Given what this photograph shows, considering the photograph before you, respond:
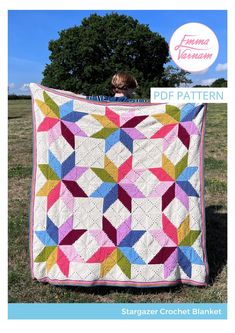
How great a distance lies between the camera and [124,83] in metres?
2.95

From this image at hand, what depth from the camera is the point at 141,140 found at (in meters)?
2.85

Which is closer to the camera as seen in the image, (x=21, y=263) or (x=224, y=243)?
(x=21, y=263)

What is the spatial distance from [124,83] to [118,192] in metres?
0.72

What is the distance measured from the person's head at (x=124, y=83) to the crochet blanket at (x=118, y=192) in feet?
0.52

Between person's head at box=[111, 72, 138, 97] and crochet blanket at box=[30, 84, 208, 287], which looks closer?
crochet blanket at box=[30, 84, 208, 287]

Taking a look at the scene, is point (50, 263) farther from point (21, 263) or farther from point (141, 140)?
point (141, 140)

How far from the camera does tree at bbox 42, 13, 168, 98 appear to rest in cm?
841

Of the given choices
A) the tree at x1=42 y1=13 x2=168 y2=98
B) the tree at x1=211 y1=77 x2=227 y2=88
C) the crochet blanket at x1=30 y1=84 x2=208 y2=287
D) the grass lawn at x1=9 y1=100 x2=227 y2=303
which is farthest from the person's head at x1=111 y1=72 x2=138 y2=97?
the tree at x1=42 y1=13 x2=168 y2=98

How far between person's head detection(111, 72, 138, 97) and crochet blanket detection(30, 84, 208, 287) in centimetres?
16

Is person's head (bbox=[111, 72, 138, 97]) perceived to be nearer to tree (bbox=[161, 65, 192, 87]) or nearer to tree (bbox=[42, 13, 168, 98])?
tree (bbox=[161, 65, 192, 87])

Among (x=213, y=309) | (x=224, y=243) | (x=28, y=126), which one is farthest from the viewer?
(x=28, y=126)

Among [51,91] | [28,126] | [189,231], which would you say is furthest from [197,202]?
[28,126]

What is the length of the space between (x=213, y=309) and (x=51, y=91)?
1.75m

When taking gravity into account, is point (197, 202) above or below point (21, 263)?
above
